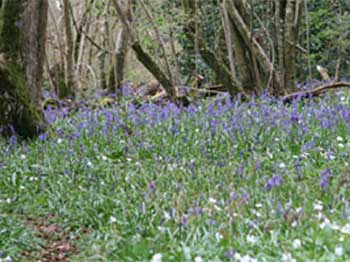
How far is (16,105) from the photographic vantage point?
7.37 metres

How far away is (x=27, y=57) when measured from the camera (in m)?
7.52

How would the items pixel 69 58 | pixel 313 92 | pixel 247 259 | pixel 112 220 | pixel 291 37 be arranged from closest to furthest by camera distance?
pixel 247 259 → pixel 112 220 → pixel 313 92 → pixel 291 37 → pixel 69 58

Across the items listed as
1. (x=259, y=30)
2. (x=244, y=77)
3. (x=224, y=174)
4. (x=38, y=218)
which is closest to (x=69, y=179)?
(x=38, y=218)

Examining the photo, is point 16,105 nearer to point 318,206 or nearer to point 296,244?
point 318,206

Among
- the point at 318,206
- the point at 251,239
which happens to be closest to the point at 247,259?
the point at 251,239

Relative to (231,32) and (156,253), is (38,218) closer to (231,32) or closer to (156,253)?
(156,253)

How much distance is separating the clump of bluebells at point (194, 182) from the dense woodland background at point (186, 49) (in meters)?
0.90

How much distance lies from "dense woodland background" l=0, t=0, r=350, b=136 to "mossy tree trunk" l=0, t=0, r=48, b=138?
12 millimetres

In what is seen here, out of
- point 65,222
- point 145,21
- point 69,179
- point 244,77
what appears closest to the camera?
point 65,222

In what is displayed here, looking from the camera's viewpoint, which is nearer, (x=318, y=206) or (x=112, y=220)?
(x=318, y=206)

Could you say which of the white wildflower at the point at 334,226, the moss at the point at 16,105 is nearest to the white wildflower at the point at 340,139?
the white wildflower at the point at 334,226

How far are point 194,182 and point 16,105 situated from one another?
331 centimetres

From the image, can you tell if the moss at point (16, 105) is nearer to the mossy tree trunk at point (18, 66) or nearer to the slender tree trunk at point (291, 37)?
the mossy tree trunk at point (18, 66)

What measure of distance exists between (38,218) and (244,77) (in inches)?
254
